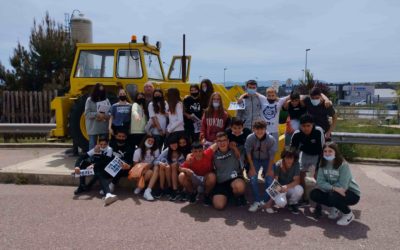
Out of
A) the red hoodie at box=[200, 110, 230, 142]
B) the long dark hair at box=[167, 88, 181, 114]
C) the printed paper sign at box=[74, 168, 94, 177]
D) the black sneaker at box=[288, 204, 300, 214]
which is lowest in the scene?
the black sneaker at box=[288, 204, 300, 214]

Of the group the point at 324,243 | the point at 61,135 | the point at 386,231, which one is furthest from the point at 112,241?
the point at 61,135

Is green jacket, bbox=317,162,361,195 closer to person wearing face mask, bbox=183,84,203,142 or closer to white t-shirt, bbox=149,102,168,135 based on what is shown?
person wearing face mask, bbox=183,84,203,142

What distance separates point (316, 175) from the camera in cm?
507

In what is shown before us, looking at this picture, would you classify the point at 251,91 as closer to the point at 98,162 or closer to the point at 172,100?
the point at 172,100

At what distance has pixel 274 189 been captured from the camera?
480 cm

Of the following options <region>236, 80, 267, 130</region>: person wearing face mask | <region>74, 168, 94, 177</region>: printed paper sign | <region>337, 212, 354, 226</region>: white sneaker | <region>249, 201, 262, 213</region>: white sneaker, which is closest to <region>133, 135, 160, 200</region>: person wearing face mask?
<region>74, 168, 94, 177</region>: printed paper sign

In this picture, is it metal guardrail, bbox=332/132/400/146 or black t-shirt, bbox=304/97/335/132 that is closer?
black t-shirt, bbox=304/97/335/132

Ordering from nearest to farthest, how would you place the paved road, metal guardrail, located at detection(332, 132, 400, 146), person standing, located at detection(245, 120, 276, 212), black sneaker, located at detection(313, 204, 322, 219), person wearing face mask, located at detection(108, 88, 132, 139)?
the paved road < black sneaker, located at detection(313, 204, 322, 219) < person standing, located at detection(245, 120, 276, 212) < person wearing face mask, located at detection(108, 88, 132, 139) < metal guardrail, located at detection(332, 132, 400, 146)

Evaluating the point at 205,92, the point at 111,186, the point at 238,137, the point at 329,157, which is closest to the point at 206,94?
the point at 205,92

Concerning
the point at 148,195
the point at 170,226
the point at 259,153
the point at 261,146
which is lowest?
the point at 170,226

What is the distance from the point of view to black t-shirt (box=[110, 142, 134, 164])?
5.86 meters

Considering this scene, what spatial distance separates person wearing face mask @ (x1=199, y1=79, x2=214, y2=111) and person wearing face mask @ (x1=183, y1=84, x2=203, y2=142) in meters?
0.06

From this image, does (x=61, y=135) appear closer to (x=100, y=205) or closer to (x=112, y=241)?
(x=100, y=205)

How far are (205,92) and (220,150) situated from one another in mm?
1195
